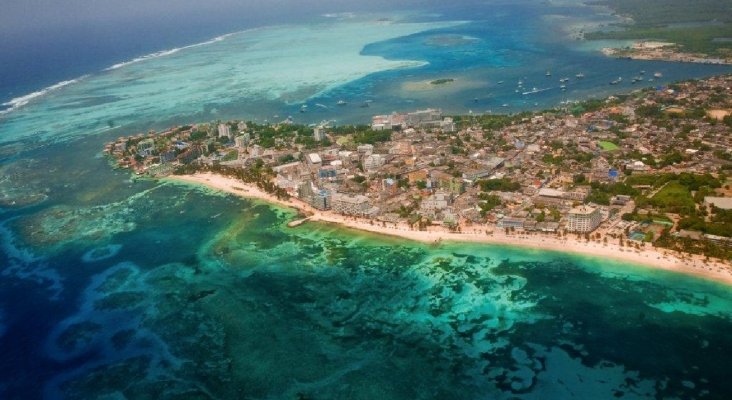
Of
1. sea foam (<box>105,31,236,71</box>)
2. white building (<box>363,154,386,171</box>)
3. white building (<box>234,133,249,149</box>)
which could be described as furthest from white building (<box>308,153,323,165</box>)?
sea foam (<box>105,31,236,71</box>)

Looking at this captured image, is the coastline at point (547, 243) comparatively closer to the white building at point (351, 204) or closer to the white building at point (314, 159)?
the white building at point (351, 204)

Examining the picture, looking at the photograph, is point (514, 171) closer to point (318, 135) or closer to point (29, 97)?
point (318, 135)

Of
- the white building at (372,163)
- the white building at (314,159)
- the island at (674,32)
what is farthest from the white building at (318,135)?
the island at (674,32)

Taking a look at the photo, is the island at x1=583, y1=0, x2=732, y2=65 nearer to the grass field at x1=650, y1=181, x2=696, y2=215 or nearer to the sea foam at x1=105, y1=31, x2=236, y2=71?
the grass field at x1=650, y1=181, x2=696, y2=215

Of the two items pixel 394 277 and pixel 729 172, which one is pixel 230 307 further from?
pixel 729 172

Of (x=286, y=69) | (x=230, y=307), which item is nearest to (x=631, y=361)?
(x=230, y=307)

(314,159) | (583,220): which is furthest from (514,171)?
(314,159)
